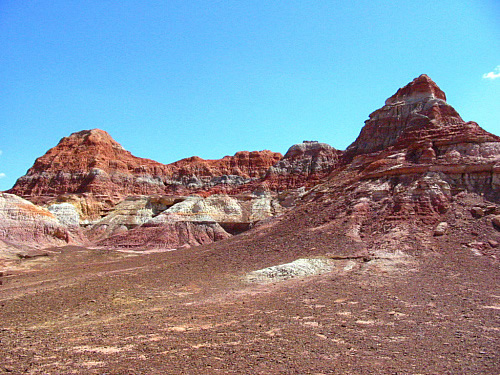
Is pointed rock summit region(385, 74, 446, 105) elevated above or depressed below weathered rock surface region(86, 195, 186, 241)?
above

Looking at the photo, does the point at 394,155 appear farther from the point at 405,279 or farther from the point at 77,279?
the point at 77,279

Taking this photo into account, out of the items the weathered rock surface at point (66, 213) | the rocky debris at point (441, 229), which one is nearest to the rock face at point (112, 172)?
the weathered rock surface at point (66, 213)

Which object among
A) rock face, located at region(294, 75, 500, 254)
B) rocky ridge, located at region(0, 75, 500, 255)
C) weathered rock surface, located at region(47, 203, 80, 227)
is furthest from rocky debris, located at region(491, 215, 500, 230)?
weathered rock surface, located at region(47, 203, 80, 227)

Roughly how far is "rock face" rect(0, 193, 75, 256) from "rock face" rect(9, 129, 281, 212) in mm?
18491

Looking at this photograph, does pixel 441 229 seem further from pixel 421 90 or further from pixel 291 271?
pixel 421 90

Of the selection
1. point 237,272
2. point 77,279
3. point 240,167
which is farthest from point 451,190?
point 240,167

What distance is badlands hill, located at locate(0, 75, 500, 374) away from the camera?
362 inches

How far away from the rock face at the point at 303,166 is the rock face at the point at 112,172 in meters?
14.2

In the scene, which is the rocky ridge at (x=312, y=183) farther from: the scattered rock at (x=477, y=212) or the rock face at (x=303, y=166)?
the scattered rock at (x=477, y=212)

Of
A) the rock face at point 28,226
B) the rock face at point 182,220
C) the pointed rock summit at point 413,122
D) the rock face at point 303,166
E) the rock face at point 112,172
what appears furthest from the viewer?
the rock face at point 112,172

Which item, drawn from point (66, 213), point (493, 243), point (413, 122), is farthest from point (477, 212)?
point (66, 213)

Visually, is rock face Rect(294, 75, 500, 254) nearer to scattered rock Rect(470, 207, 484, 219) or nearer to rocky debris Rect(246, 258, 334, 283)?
scattered rock Rect(470, 207, 484, 219)

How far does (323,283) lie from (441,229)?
33.3 feet

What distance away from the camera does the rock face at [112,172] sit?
7881cm
